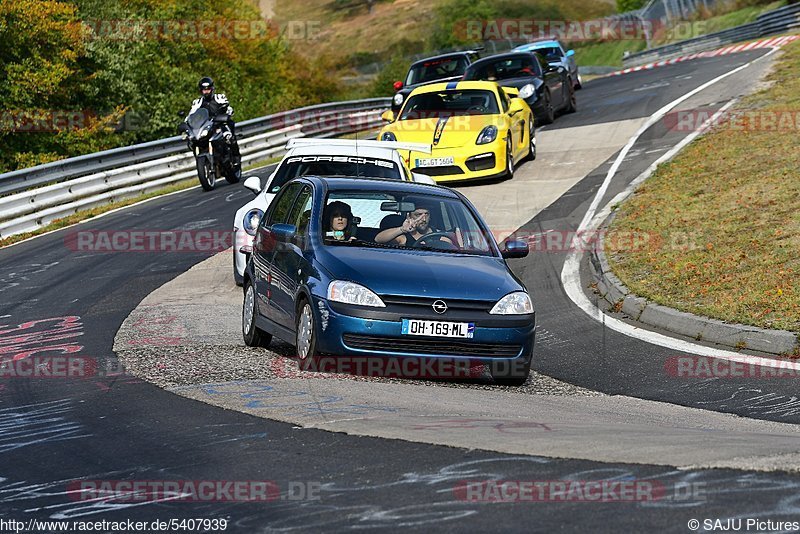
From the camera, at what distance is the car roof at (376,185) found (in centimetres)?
1057

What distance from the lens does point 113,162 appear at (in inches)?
990

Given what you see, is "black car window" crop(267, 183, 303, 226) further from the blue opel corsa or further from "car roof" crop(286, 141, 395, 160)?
"car roof" crop(286, 141, 395, 160)

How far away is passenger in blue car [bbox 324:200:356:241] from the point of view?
10039 mm

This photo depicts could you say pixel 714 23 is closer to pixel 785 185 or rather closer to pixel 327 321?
pixel 785 185

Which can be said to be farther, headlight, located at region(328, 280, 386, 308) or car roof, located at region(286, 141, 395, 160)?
car roof, located at region(286, 141, 395, 160)

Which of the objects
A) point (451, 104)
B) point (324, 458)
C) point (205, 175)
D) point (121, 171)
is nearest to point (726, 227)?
point (451, 104)

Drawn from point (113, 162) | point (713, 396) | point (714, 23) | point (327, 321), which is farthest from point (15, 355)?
point (714, 23)

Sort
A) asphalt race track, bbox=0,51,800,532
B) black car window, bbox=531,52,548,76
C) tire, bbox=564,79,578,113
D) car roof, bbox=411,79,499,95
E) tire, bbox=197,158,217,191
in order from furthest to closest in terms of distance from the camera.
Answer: tire, bbox=564,79,578,113 < black car window, bbox=531,52,548,76 < tire, bbox=197,158,217,191 < car roof, bbox=411,79,499,95 < asphalt race track, bbox=0,51,800,532

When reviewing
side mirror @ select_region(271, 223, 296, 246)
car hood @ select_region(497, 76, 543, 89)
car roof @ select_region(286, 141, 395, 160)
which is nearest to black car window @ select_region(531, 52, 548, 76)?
car hood @ select_region(497, 76, 543, 89)

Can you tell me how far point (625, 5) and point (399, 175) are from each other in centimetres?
10063

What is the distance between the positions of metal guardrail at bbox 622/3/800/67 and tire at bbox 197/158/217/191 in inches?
1129

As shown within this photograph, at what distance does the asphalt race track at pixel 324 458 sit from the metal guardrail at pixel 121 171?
28.6 ft

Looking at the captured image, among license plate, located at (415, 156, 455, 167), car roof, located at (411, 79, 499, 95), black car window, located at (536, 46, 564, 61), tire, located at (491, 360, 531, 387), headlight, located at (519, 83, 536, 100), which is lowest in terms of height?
license plate, located at (415, 156, 455, 167)

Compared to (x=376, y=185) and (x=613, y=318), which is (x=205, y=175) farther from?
(x=376, y=185)
